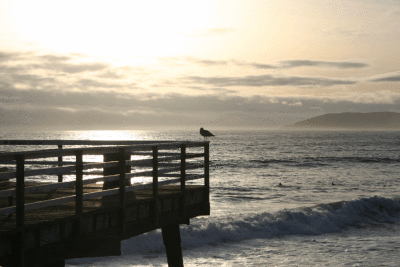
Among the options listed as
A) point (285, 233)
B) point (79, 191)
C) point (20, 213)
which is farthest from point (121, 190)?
point (285, 233)

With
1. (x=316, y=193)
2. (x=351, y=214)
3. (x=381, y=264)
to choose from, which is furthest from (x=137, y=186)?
(x=316, y=193)

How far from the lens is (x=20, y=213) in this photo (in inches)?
216

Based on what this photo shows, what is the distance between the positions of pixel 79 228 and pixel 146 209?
2094 millimetres

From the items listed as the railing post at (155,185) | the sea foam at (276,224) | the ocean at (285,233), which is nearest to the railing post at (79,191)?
the railing post at (155,185)

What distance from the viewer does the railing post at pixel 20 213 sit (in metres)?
5.44

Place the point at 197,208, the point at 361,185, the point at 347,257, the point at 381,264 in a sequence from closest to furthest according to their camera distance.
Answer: the point at 197,208 → the point at 381,264 → the point at 347,257 → the point at 361,185

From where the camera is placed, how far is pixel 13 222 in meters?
5.98

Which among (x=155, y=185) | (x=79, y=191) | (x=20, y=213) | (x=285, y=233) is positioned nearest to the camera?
(x=20, y=213)

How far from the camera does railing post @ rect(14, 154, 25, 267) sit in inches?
214

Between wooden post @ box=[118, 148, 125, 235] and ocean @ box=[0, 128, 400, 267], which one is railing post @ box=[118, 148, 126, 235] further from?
ocean @ box=[0, 128, 400, 267]

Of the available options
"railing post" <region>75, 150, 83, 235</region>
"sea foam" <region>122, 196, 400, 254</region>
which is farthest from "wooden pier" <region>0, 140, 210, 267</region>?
"sea foam" <region>122, 196, 400, 254</region>

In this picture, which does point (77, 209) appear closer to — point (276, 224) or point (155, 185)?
point (155, 185)

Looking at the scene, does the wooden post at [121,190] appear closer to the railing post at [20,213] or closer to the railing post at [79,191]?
the railing post at [79,191]

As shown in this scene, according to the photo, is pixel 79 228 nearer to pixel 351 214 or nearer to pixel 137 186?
pixel 137 186
